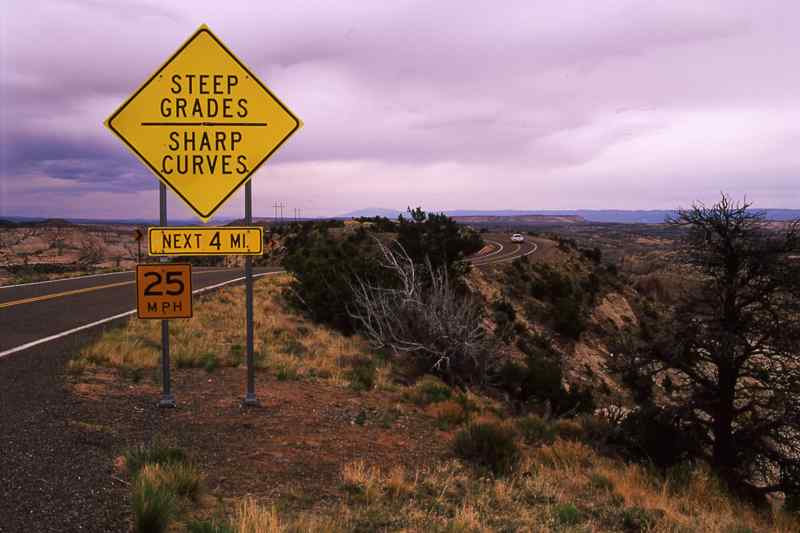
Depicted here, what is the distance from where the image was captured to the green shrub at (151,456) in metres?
4.98

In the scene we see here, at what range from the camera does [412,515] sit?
4.77 m

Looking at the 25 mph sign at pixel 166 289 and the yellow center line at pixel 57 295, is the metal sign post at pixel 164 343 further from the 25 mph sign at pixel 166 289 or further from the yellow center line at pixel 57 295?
the yellow center line at pixel 57 295

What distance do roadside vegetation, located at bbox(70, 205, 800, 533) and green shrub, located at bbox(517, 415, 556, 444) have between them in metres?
0.03

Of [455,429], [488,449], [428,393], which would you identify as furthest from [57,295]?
[488,449]

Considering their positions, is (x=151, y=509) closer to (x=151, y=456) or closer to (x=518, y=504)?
(x=151, y=456)

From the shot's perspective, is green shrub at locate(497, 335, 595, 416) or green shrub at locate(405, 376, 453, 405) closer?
green shrub at locate(405, 376, 453, 405)

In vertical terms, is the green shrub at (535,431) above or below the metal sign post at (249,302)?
below

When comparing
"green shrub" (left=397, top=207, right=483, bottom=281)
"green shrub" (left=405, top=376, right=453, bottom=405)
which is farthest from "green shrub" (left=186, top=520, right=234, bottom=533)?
"green shrub" (left=397, top=207, right=483, bottom=281)

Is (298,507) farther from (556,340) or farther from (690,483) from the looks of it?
(556,340)

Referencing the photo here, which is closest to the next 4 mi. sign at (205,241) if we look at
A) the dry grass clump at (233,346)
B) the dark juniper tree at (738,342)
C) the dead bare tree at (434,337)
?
the dry grass clump at (233,346)

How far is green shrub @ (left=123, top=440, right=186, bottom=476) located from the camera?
16.4 ft

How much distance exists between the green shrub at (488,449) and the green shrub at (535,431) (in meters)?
1.14

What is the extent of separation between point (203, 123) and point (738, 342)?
8510mm

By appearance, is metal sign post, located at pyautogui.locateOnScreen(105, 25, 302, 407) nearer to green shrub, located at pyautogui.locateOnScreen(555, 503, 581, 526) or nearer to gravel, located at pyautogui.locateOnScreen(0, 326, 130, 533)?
gravel, located at pyautogui.locateOnScreen(0, 326, 130, 533)
